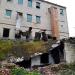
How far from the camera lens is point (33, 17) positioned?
41.1 m

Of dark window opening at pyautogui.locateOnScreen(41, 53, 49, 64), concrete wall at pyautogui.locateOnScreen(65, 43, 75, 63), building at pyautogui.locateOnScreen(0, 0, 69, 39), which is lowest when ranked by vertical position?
dark window opening at pyautogui.locateOnScreen(41, 53, 49, 64)

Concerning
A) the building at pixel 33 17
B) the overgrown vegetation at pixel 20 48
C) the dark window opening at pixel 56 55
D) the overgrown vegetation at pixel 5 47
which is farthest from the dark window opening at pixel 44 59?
the building at pixel 33 17

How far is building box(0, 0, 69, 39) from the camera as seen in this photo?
38000 millimetres

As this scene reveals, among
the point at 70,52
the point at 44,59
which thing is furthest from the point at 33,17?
the point at 70,52

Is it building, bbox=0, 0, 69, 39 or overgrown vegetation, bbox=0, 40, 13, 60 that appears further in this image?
building, bbox=0, 0, 69, 39

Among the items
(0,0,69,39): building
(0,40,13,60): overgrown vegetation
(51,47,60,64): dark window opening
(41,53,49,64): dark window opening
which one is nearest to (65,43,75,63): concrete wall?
(51,47,60,64): dark window opening

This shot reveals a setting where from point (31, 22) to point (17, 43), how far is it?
33.7 ft

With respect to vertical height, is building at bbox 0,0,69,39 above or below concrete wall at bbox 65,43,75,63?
above

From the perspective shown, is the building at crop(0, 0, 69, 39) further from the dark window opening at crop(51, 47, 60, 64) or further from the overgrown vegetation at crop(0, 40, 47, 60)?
the dark window opening at crop(51, 47, 60, 64)

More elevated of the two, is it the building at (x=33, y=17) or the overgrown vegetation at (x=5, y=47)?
the building at (x=33, y=17)

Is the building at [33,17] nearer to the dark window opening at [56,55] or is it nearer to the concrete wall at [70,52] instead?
the dark window opening at [56,55]

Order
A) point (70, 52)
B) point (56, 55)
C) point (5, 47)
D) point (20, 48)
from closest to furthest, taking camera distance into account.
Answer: point (70, 52) < point (56, 55) < point (20, 48) < point (5, 47)

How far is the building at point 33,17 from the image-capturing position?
125 ft

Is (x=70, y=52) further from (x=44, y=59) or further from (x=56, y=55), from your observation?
(x=44, y=59)
